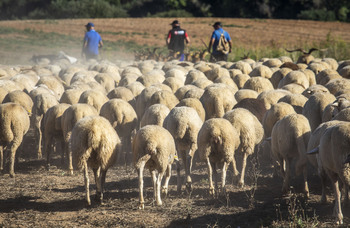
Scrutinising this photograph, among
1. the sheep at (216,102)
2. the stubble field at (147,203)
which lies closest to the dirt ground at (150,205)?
the stubble field at (147,203)

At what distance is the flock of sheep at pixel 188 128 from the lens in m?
6.56

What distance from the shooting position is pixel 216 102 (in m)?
9.70

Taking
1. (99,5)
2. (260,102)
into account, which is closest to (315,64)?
(260,102)

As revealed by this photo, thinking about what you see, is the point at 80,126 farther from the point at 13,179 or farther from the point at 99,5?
the point at 99,5

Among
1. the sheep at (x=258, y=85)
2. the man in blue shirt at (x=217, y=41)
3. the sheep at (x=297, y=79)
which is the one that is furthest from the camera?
the man in blue shirt at (x=217, y=41)

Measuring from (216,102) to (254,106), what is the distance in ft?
2.60

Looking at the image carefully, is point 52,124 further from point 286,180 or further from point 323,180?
point 323,180

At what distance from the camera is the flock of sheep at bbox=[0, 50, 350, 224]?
6562 millimetres

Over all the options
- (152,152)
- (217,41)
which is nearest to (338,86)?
(152,152)

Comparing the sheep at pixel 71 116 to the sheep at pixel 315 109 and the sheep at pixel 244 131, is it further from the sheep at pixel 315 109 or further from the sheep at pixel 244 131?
the sheep at pixel 315 109

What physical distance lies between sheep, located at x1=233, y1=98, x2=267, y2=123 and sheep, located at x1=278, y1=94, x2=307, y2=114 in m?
0.47

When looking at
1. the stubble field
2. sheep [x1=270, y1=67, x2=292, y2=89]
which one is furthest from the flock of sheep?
sheep [x1=270, y1=67, x2=292, y2=89]

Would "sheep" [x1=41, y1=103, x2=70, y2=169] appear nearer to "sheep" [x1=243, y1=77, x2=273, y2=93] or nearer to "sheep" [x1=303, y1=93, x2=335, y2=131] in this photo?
"sheep" [x1=303, y1=93, x2=335, y2=131]

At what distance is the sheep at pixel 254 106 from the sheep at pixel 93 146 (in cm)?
361
